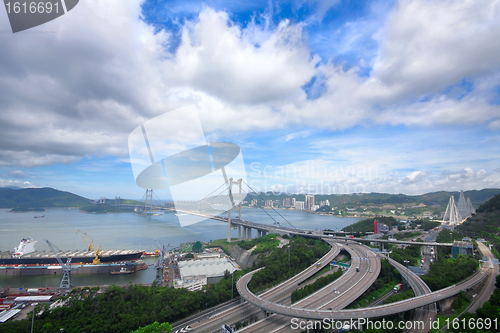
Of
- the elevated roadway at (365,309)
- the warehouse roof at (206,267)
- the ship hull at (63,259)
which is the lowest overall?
the ship hull at (63,259)

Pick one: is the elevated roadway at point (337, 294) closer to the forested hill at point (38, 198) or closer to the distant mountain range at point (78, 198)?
the distant mountain range at point (78, 198)

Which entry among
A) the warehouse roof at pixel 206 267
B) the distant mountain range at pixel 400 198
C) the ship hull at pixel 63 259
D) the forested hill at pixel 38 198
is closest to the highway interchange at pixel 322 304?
the warehouse roof at pixel 206 267

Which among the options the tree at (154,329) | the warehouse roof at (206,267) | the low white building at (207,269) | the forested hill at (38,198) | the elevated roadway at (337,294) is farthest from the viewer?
the forested hill at (38,198)

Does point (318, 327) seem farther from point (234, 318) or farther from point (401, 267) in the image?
point (401, 267)

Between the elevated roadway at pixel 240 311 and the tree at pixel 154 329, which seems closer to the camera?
the tree at pixel 154 329

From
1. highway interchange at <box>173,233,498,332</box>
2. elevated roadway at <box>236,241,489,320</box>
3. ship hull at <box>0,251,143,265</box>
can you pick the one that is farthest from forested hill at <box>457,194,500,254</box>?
ship hull at <box>0,251,143,265</box>

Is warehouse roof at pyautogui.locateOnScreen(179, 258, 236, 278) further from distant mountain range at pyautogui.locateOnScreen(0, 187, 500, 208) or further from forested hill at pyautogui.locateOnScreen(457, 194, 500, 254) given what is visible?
distant mountain range at pyautogui.locateOnScreen(0, 187, 500, 208)

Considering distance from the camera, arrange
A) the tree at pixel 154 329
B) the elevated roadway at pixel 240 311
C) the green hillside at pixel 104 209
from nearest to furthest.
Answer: the tree at pixel 154 329 < the elevated roadway at pixel 240 311 < the green hillside at pixel 104 209

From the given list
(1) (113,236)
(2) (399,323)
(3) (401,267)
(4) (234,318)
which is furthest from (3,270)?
(3) (401,267)
